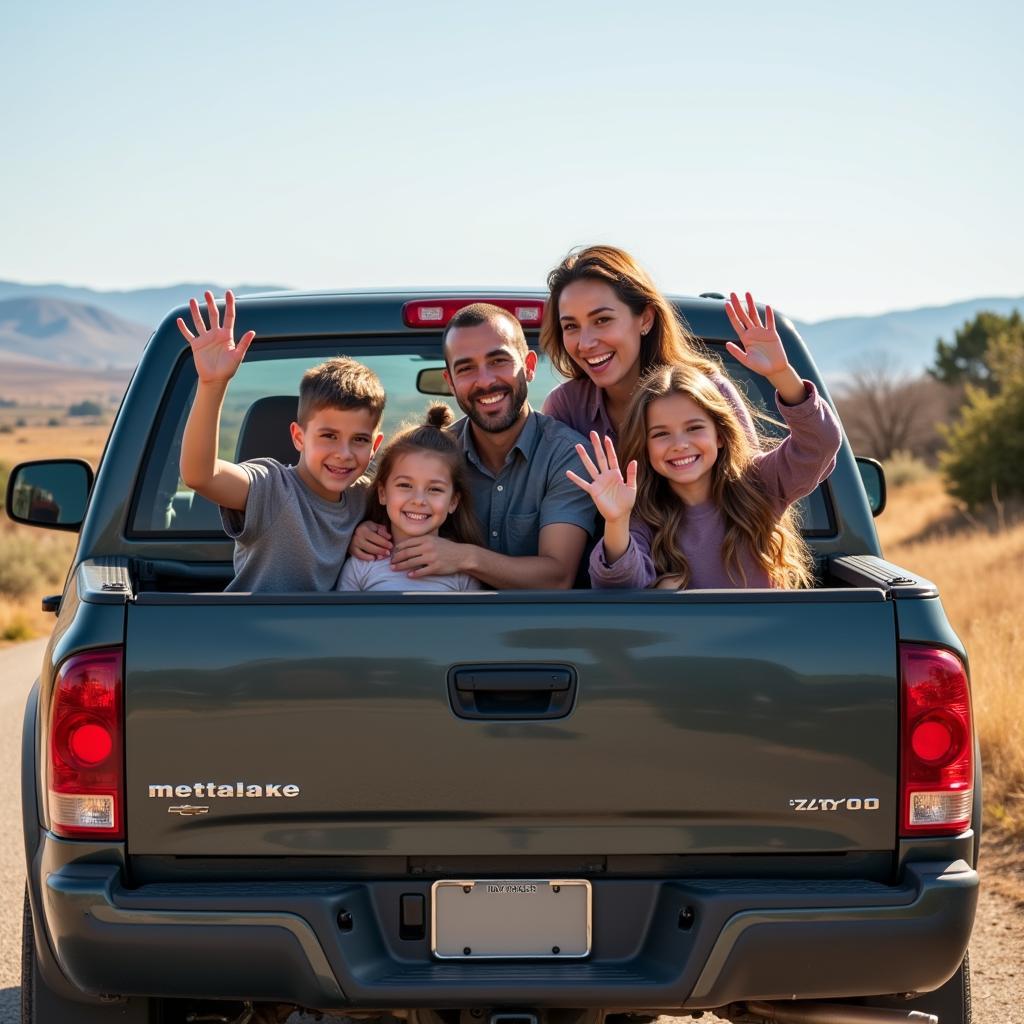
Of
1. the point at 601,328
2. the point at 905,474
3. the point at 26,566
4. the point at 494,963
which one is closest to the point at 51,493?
the point at 601,328

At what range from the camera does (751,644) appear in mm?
2824

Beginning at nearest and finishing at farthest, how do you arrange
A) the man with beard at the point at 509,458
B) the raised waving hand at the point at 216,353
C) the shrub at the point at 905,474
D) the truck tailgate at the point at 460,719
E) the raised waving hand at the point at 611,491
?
the truck tailgate at the point at 460,719 < the raised waving hand at the point at 611,491 < the raised waving hand at the point at 216,353 < the man with beard at the point at 509,458 < the shrub at the point at 905,474

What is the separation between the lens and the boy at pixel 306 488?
3.65 m

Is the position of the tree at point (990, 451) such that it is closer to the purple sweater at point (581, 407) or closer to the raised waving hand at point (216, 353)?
the purple sweater at point (581, 407)

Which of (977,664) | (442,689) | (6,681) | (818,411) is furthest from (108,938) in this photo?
(6,681)

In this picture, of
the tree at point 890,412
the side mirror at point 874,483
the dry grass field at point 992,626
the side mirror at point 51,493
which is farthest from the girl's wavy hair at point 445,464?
the tree at point 890,412

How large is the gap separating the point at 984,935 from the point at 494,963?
294cm

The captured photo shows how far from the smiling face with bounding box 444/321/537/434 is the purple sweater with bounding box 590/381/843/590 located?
1.49 ft

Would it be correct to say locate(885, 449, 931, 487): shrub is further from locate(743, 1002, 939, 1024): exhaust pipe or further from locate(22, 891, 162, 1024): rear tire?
locate(22, 891, 162, 1024): rear tire

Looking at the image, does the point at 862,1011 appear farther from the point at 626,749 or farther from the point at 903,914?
the point at 626,749

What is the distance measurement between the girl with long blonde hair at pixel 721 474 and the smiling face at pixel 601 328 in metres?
0.34

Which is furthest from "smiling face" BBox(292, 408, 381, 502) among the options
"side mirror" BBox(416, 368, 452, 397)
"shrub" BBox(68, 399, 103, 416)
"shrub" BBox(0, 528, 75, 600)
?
"shrub" BBox(68, 399, 103, 416)

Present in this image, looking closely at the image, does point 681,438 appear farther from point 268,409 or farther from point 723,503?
point 268,409

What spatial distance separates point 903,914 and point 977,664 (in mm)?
6004
